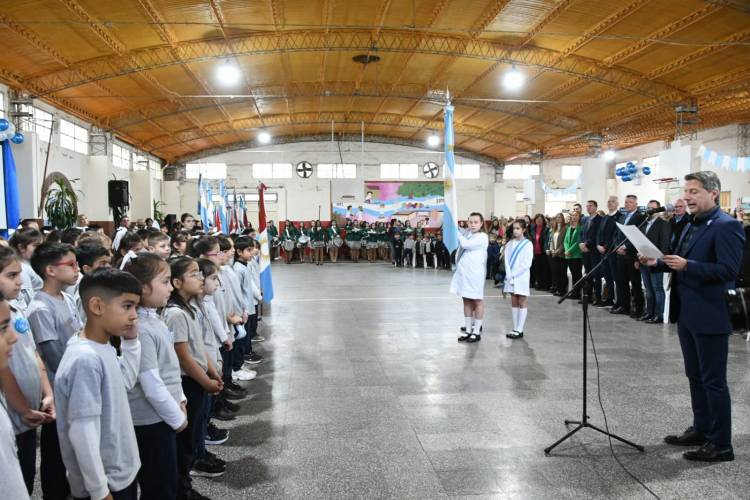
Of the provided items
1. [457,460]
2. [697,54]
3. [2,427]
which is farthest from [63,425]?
[697,54]

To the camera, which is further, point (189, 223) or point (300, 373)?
point (189, 223)

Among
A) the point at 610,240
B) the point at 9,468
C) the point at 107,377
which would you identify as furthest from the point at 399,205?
the point at 9,468

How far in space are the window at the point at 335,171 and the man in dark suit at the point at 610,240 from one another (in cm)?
1791

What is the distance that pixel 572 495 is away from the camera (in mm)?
2754

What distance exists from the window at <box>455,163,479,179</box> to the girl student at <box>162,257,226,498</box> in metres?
24.8

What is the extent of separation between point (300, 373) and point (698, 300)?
3287mm

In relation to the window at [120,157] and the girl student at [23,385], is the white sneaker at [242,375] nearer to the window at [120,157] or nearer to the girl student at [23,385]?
the girl student at [23,385]

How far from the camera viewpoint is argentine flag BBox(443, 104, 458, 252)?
511 centimetres

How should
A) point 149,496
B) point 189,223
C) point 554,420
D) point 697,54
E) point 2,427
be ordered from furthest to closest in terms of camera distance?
point 697,54 → point 189,223 → point 554,420 → point 149,496 → point 2,427

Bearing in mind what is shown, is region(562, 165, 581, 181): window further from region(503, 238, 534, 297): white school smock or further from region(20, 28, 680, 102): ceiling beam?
region(503, 238, 534, 297): white school smock

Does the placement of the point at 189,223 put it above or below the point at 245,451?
above

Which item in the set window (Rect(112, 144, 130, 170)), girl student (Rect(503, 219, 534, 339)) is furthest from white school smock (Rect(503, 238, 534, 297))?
window (Rect(112, 144, 130, 170))

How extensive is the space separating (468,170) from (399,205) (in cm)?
585

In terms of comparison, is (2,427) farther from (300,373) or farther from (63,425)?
(300,373)
